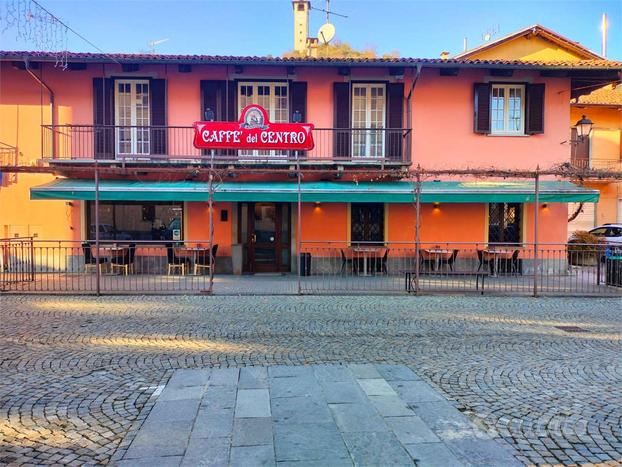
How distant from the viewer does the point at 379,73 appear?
14820 millimetres

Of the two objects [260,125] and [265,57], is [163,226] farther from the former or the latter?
[265,57]

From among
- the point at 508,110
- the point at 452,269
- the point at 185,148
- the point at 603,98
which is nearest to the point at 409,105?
the point at 508,110

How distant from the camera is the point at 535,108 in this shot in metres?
15.0

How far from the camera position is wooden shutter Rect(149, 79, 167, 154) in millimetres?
14555

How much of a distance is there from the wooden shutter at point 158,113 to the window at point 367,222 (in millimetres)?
6646

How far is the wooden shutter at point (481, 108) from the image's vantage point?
1497 centimetres

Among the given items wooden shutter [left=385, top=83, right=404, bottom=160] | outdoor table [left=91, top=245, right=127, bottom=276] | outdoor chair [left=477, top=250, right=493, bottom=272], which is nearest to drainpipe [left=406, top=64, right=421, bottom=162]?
wooden shutter [left=385, top=83, right=404, bottom=160]

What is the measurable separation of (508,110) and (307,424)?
47.6 ft

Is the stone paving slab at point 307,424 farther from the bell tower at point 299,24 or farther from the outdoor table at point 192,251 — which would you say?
the bell tower at point 299,24

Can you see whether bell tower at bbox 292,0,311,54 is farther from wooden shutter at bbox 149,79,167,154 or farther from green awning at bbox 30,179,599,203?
green awning at bbox 30,179,599,203

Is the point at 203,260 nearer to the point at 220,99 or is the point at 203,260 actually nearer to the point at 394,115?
the point at 220,99

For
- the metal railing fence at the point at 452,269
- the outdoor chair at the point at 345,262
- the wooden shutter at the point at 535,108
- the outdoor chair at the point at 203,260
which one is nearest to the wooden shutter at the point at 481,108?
the wooden shutter at the point at 535,108

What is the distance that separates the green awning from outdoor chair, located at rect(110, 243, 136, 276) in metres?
1.71

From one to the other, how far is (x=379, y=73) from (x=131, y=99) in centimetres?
828
